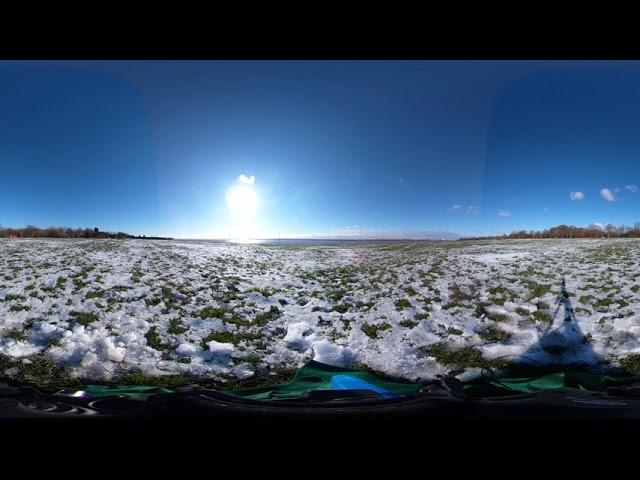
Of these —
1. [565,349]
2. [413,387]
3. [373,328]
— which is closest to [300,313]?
[373,328]

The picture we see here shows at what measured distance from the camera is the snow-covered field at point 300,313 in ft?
10.5

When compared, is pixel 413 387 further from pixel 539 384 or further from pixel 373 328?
pixel 373 328

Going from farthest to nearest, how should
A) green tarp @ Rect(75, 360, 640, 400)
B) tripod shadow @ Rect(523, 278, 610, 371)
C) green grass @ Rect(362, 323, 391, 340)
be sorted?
green grass @ Rect(362, 323, 391, 340)
tripod shadow @ Rect(523, 278, 610, 371)
green tarp @ Rect(75, 360, 640, 400)

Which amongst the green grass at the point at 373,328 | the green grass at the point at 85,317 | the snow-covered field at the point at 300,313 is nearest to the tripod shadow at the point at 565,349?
the snow-covered field at the point at 300,313

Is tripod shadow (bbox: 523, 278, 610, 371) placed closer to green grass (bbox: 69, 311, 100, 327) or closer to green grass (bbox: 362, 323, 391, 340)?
green grass (bbox: 362, 323, 391, 340)

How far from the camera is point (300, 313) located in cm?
487

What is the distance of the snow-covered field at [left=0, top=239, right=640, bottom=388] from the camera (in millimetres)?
3197

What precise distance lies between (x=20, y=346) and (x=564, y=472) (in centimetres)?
529

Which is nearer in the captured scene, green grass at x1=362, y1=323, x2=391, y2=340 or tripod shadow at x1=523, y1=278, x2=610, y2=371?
tripod shadow at x1=523, y1=278, x2=610, y2=371

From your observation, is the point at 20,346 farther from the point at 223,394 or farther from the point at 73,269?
the point at 73,269

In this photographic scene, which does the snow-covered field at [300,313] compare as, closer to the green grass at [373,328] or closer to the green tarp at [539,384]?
the green grass at [373,328]

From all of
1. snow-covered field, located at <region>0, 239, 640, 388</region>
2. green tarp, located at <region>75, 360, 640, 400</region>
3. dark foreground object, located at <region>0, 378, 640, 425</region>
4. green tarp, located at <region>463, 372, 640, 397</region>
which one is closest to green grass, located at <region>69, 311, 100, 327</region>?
snow-covered field, located at <region>0, 239, 640, 388</region>
